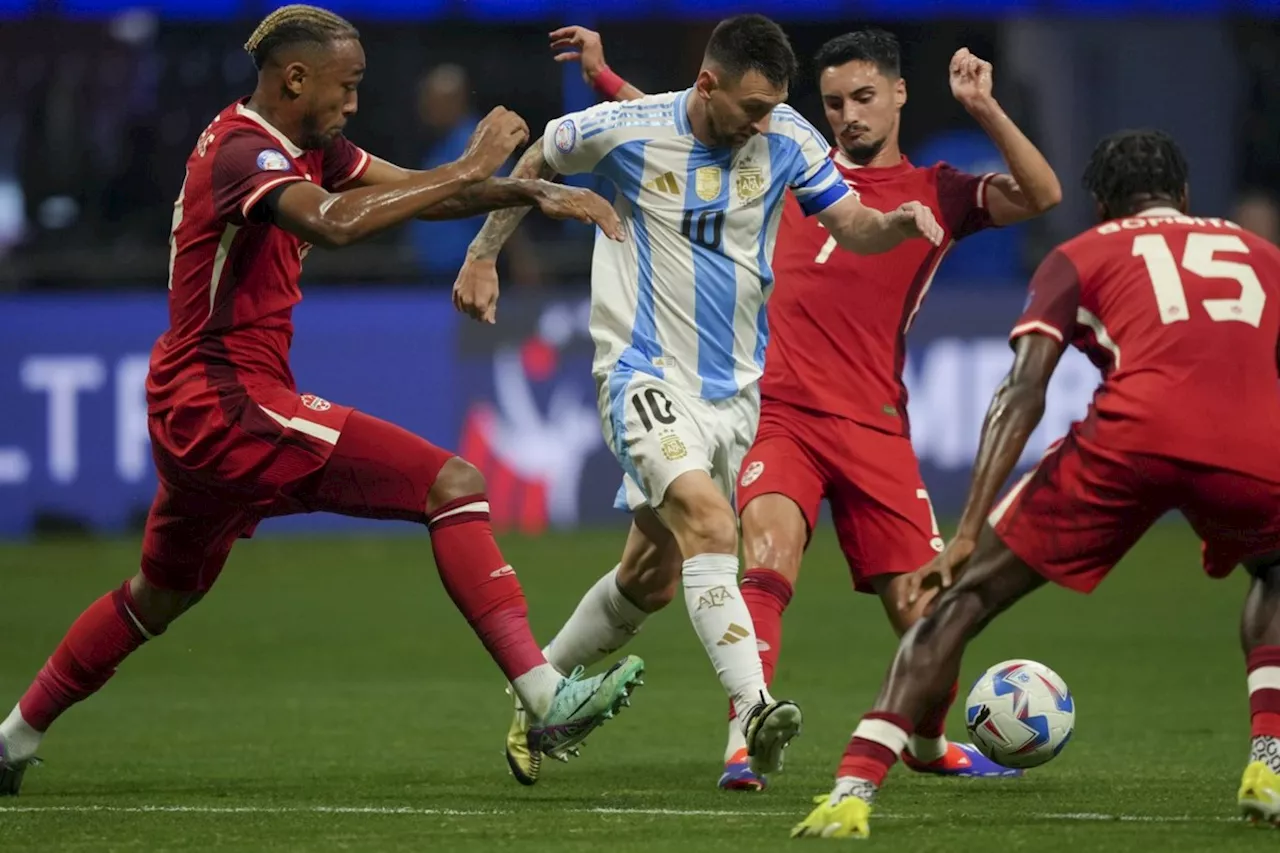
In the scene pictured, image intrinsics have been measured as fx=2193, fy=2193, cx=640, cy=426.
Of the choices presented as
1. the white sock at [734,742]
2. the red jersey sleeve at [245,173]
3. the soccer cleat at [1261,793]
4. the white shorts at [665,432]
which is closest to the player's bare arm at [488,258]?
the white shorts at [665,432]

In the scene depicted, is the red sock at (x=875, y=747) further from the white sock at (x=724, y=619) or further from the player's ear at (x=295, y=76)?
the player's ear at (x=295, y=76)

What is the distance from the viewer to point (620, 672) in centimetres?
656

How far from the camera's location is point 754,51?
7.05m

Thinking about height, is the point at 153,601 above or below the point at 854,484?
below

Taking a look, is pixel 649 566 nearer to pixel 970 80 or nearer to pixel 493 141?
pixel 493 141

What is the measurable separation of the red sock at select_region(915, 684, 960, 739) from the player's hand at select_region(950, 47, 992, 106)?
196 cm

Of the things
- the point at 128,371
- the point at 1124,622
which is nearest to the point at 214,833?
the point at 1124,622

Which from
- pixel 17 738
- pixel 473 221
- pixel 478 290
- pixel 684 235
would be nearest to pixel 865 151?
pixel 684 235

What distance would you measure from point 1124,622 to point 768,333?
16.9 ft

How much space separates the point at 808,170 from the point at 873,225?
308mm

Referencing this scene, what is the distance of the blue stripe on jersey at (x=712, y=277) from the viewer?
24.0 ft

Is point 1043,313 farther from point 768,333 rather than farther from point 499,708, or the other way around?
point 499,708

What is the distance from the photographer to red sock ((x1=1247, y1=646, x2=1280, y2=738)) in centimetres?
614

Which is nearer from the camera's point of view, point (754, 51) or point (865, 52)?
point (754, 51)
